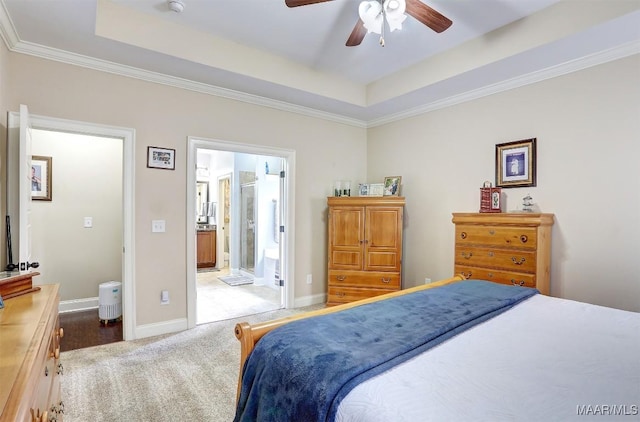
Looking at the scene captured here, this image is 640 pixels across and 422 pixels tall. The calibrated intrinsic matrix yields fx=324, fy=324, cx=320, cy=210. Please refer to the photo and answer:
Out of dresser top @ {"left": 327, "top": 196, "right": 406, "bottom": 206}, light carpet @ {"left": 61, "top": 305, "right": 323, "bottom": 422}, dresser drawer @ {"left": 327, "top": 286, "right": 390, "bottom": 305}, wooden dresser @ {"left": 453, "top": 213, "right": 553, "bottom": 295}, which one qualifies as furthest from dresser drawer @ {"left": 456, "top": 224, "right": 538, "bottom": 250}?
light carpet @ {"left": 61, "top": 305, "right": 323, "bottom": 422}

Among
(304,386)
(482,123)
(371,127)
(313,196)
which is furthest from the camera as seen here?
(371,127)

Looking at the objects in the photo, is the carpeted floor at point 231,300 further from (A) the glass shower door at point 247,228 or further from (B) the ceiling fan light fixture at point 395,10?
(B) the ceiling fan light fixture at point 395,10

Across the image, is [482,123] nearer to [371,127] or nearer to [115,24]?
[371,127]

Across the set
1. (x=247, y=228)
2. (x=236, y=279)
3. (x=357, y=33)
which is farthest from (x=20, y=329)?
(x=247, y=228)

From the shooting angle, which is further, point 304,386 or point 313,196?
point 313,196

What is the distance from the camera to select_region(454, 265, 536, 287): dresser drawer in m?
2.75

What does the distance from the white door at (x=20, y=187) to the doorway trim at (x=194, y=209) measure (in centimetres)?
129

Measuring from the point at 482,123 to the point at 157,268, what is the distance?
378cm

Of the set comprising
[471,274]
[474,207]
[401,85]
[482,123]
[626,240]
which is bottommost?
[471,274]

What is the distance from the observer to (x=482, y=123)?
356 centimetres

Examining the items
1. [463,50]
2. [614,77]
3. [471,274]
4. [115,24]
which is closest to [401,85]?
[463,50]

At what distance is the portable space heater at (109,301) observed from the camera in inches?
143

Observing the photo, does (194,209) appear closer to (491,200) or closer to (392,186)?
(392,186)

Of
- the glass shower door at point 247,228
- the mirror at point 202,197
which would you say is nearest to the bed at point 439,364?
the glass shower door at point 247,228
